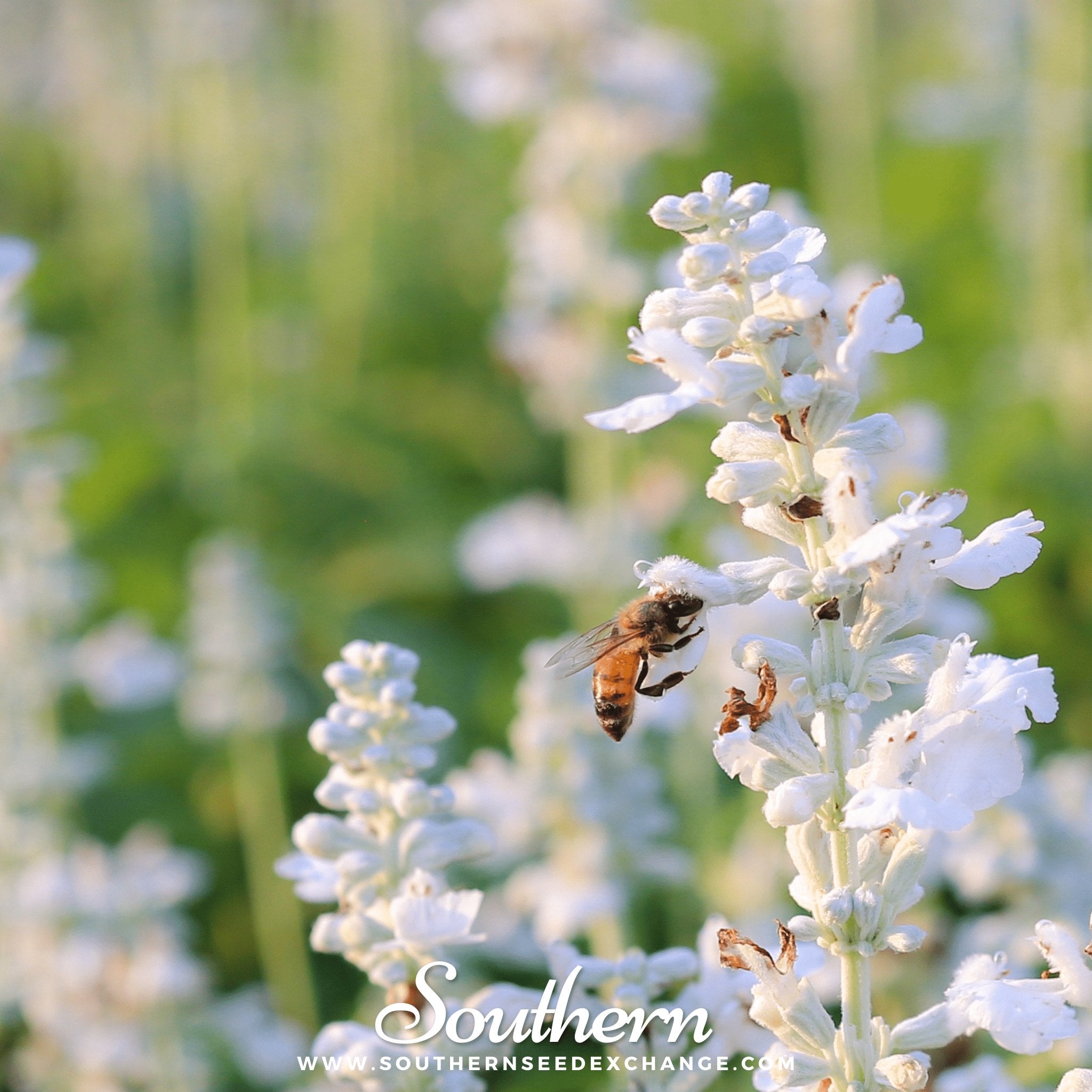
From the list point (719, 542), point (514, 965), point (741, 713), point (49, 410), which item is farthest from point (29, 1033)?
point (741, 713)

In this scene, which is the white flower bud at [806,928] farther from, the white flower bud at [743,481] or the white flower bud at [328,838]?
the white flower bud at [328,838]

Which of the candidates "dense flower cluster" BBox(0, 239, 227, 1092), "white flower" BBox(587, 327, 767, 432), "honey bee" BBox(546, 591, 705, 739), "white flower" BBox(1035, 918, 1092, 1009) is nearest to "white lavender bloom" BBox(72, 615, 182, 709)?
"dense flower cluster" BBox(0, 239, 227, 1092)

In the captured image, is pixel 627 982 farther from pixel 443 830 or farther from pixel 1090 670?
pixel 1090 670

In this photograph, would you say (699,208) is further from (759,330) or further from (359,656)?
(359,656)

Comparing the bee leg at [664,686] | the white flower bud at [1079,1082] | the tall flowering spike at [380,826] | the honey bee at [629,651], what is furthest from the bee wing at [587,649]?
the white flower bud at [1079,1082]

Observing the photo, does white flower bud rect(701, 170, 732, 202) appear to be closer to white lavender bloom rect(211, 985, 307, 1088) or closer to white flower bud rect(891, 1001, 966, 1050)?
white flower bud rect(891, 1001, 966, 1050)
